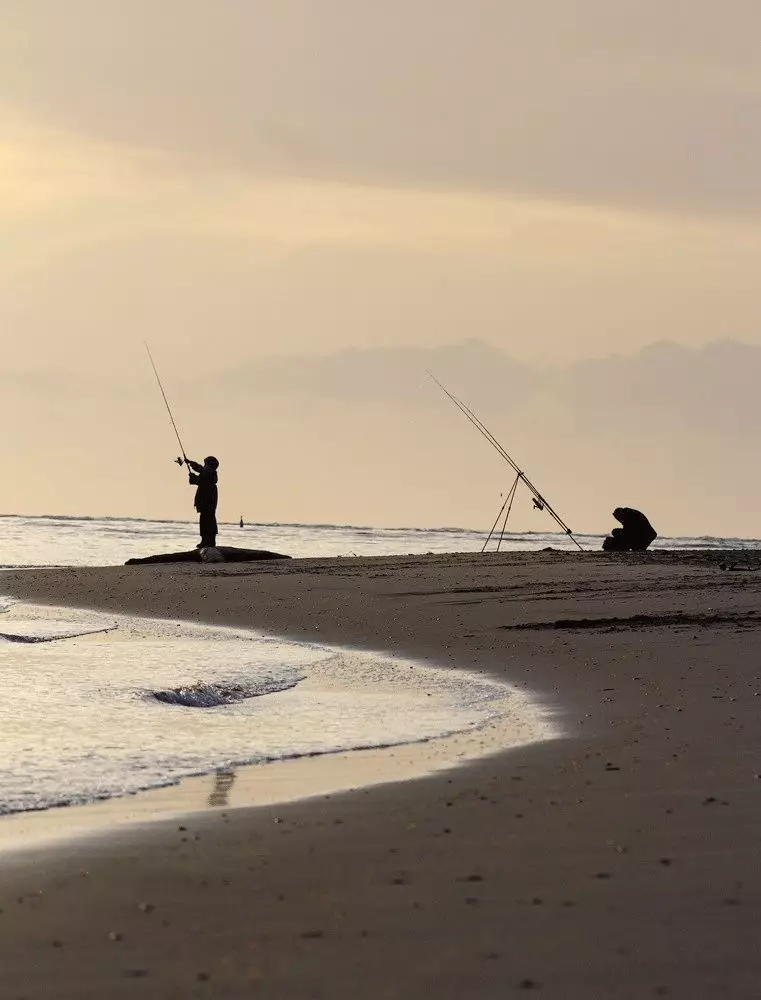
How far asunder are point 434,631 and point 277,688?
12.7ft

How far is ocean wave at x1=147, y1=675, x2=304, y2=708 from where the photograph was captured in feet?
30.7

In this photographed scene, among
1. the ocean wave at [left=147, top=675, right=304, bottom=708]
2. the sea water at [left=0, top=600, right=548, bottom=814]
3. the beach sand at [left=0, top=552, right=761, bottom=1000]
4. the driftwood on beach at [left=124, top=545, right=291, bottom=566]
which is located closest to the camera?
the beach sand at [left=0, top=552, right=761, bottom=1000]

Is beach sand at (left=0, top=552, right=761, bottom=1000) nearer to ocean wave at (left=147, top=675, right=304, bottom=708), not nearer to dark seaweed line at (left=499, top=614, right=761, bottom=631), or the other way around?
ocean wave at (left=147, top=675, right=304, bottom=708)

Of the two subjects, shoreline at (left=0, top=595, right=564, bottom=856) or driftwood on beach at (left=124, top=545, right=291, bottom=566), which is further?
driftwood on beach at (left=124, top=545, right=291, bottom=566)

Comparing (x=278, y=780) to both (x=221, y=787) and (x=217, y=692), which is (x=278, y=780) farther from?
(x=217, y=692)

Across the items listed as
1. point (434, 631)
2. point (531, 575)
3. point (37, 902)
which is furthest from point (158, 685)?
point (531, 575)

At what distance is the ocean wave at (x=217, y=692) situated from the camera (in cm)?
935

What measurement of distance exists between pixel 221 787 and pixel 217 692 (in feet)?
11.3

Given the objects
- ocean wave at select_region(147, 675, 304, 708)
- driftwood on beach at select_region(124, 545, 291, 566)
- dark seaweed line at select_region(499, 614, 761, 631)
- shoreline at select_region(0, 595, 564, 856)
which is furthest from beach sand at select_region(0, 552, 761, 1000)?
driftwood on beach at select_region(124, 545, 291, 566)

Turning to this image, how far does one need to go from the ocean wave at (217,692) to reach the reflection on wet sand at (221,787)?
8.66 feet

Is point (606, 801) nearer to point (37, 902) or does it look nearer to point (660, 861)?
point (660, 861)

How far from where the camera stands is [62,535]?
4984cm

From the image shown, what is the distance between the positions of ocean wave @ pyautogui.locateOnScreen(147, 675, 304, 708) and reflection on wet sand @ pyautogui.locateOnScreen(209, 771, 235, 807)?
104 inches

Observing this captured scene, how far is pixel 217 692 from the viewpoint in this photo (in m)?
9.68
